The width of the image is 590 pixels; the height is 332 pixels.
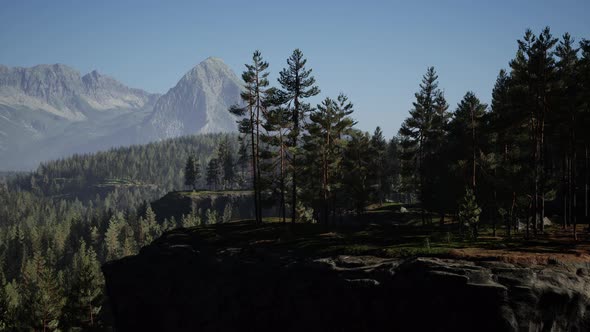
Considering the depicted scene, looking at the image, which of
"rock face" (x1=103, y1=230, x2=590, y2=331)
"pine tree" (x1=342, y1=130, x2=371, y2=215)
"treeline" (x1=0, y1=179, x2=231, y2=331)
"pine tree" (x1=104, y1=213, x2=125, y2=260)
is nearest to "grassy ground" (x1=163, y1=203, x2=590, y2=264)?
"rock face" (x1=103, y1=230, x2=590, y2=331)

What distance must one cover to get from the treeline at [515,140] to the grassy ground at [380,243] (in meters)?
2.93

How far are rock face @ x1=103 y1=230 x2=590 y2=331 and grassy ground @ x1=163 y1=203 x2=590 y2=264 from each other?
1.07 metres

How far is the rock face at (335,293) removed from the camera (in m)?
22.0

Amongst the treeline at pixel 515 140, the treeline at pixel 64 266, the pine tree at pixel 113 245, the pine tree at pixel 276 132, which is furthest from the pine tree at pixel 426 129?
the pine tree at pixel 113 245

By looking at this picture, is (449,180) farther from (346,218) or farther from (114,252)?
(114,252)

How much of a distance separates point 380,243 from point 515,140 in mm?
16446

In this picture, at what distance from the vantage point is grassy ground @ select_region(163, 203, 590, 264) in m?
26.5

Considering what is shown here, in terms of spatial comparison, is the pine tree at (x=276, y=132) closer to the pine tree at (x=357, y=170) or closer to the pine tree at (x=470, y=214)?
the pine tree at (x=357, y=170)

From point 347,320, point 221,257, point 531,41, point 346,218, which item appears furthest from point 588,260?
point 346,218

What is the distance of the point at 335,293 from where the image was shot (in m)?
27.8

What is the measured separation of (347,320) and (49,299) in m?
35.9

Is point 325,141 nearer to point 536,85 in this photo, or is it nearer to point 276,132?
point 276,132

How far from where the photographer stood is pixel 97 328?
164 feet

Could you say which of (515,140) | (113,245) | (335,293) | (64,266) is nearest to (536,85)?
(515,140)
